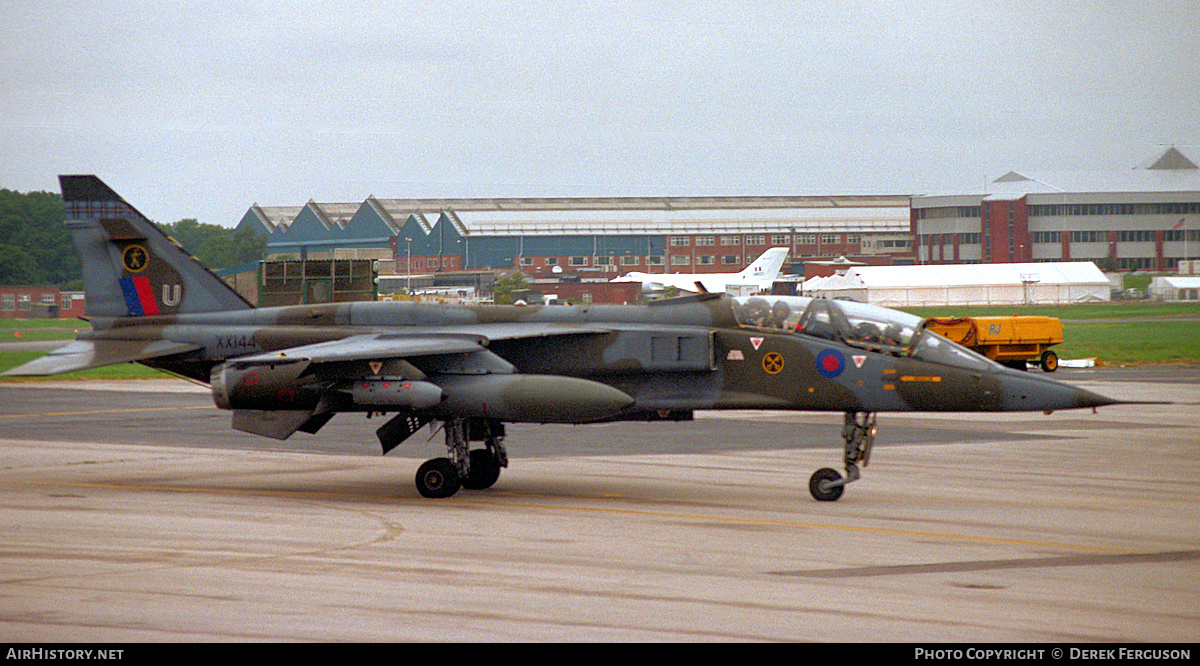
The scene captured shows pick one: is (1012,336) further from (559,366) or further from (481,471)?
(481,471)

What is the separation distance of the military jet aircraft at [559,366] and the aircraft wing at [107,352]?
0.03m

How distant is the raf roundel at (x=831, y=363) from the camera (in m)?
14.7

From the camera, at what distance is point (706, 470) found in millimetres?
17797

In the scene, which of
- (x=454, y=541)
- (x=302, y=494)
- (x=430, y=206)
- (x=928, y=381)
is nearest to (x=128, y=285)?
(x=302, y=494)

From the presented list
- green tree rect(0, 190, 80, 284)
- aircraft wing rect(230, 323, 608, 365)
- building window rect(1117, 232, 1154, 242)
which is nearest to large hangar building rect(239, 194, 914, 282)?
building window rect(1117, 232, 1154, 242)

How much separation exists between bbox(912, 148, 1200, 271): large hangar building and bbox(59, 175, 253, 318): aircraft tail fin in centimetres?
10556

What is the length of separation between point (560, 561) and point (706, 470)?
700cm

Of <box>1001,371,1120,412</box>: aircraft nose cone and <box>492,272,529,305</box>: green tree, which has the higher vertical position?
<box>492,272,529,305</box>: green tree

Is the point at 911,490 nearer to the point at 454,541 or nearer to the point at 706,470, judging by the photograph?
the point at 706,470

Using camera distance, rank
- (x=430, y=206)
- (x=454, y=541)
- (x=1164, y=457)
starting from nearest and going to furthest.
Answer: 1. (x=454, y=541)
2. (x=1164, y=457)
3. (x=430, y=206)

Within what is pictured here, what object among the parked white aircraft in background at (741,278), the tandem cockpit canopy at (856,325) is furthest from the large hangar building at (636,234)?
the tandem cockpit canopy at (856,325)

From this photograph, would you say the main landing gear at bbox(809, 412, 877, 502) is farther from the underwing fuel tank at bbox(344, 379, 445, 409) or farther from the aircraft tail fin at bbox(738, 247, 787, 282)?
the aircraft tail fin at bbox(738, 247, 787, 282)

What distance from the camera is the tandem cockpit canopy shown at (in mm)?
14609

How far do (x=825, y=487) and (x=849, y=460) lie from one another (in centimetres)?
45
